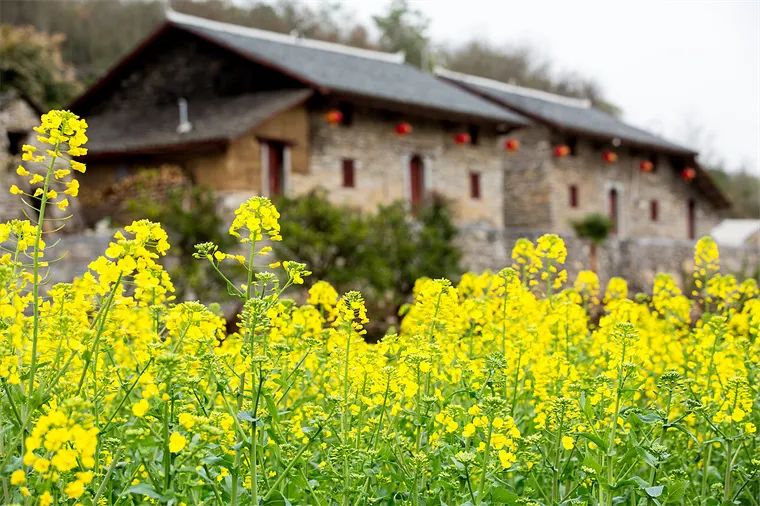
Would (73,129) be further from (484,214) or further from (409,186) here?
(484,214)

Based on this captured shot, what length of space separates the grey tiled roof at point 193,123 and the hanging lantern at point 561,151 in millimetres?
9967

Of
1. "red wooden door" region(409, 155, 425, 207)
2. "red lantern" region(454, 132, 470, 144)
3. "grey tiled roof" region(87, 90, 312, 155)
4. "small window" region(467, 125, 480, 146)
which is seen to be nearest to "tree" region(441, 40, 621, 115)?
"small window" region(467, 125, 480, 146)

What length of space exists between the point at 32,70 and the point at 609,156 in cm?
1805

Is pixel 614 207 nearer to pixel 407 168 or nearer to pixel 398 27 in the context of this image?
pixel 407 168

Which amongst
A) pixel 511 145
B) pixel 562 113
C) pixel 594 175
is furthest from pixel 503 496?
pixel 562 113

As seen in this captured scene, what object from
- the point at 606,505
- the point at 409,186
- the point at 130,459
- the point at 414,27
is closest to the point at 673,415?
the point at 606,505

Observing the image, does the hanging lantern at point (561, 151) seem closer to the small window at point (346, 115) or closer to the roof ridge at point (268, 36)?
the roof ridge at point (268, 36)

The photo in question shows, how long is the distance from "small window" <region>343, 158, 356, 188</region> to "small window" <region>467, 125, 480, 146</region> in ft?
15.6

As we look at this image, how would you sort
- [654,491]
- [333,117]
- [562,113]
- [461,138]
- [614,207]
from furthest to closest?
[562,113]
[614,207]
[461,138]
[333,117]
[654,491]

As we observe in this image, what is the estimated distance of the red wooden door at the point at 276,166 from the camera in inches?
857

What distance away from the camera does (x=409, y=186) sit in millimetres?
24969

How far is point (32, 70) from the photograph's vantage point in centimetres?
3166

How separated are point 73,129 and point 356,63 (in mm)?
24231

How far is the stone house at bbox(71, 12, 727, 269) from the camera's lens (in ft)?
71.4
